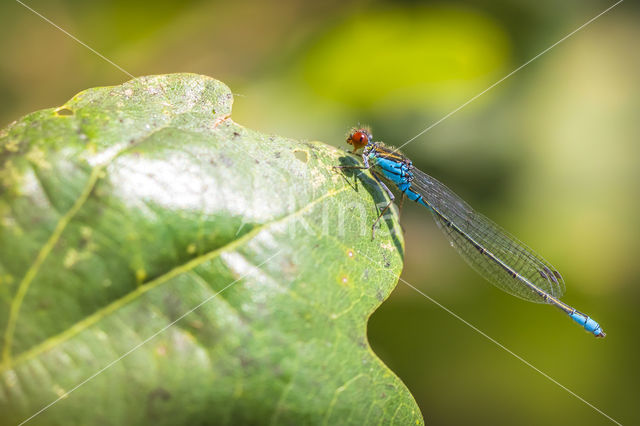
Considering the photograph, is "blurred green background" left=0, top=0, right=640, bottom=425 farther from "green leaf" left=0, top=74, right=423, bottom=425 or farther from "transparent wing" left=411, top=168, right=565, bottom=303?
"green leaf" left=0, top=74, right=423, bottom=425

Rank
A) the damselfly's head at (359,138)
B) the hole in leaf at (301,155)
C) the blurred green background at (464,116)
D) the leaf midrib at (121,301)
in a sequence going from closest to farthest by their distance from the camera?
the leaf midrib at (121,301), the hole in leaf at (301,155), the damselfly's head at (359,138), the blurred green background at (464,116)

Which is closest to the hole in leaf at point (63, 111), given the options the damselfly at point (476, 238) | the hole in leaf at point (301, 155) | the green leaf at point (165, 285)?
the green leaf at point (165, 285)

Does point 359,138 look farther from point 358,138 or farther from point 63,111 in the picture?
point 63,111

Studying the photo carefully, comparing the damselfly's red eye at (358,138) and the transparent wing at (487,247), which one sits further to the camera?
the transparent wing at (487,247)

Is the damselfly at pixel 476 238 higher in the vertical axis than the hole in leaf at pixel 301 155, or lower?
lower

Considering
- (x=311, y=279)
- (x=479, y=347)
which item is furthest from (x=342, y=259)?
(x=479, y=347)

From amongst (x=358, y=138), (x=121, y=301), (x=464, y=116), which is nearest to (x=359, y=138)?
(x=358, y=138)

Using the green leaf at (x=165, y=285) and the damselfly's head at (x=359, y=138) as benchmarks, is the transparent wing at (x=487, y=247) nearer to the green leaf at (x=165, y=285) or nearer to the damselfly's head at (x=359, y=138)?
the damselfly's head at (x=359, y=138)

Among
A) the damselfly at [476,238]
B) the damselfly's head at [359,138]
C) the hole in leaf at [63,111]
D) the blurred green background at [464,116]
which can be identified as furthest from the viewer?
the blurred green background at [464,116]
